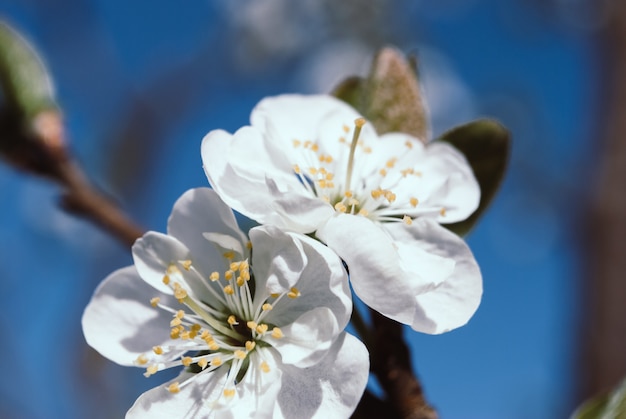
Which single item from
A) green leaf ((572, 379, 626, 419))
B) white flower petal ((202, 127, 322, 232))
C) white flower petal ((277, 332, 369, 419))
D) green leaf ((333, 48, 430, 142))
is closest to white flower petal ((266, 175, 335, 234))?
white flower petal ((202, 127, 322, 232))

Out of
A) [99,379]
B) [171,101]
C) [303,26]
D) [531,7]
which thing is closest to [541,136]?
[531,7]

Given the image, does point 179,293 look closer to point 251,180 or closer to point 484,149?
point 251,180

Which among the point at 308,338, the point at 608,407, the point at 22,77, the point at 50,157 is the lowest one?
the point at 608,407

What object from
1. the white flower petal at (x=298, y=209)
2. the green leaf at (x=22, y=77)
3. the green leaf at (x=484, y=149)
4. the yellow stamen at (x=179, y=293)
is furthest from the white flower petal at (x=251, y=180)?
the green leaf at (x=22, y=77)

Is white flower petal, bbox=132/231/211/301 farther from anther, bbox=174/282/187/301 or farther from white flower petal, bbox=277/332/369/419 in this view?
white flower petal, bbox=277/332/369/419

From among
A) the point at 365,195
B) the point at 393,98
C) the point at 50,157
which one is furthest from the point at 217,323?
the point at 50,157

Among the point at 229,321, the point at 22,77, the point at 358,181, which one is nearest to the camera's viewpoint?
the point at 229,321
